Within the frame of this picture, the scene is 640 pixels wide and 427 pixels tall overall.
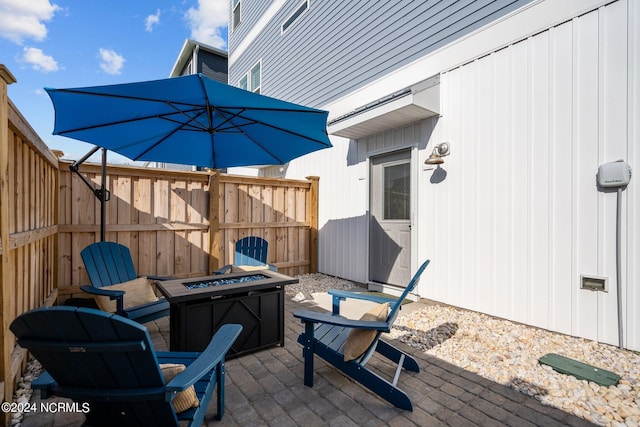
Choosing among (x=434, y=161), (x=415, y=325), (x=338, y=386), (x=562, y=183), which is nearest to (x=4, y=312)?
(x=338, y=386)

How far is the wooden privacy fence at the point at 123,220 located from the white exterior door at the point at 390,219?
1.42 m

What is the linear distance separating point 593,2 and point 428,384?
12.1 ft

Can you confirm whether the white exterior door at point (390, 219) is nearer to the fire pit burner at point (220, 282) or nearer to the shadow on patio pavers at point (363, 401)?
the shadow on patio pavers at point (363, 401)

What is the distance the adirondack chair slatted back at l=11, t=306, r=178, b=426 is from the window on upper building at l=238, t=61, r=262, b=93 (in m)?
8.81

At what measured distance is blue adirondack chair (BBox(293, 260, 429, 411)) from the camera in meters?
1.94

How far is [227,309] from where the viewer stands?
2.62m

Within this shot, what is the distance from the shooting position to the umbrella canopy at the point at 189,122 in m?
2.07

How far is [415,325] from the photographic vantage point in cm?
332

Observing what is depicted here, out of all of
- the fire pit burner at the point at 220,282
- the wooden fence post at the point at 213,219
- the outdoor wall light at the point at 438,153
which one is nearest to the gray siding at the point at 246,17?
the wooden fence post at the point at 213,219

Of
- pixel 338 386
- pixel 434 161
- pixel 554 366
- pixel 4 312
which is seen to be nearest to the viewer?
pixel 4 312

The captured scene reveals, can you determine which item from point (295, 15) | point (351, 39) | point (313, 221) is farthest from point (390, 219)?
point (295, 15)

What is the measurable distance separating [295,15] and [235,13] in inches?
178

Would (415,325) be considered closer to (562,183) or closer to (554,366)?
(554,366)

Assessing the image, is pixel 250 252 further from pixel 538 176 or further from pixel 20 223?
pixel 538 176
